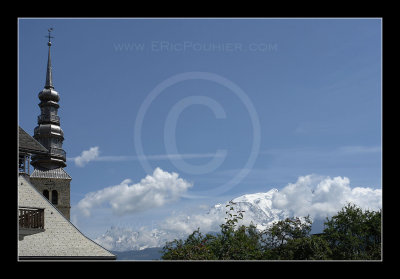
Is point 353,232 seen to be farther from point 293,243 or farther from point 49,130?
point 49,130

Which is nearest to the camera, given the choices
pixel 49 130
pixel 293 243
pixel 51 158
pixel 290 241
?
pixel 293 243

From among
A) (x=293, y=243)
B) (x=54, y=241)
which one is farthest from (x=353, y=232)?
(x=54, y=241)

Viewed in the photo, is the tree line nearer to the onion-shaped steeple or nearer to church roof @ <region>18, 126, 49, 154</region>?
church roof @ <region>18, 126, 49, 154</region>

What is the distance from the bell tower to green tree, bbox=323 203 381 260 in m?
38.7

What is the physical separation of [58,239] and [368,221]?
26169 mm

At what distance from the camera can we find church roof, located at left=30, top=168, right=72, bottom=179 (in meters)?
69.5

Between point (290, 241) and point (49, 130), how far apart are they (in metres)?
41.0

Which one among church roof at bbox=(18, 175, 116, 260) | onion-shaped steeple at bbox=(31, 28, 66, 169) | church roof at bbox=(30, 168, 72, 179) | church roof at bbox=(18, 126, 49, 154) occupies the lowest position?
church roof at bbox=(18, 175, 116, 260)

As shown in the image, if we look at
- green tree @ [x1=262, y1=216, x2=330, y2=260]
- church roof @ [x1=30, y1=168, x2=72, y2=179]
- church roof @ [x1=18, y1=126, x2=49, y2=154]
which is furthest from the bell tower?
church roof @ [x1=18, y1=126, x2=49, y2=154]

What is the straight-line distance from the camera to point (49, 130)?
68.8 m

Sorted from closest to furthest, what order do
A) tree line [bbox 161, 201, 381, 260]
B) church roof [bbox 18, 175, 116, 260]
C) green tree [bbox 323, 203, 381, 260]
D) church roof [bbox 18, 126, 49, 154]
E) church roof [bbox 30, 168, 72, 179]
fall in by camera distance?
church roof [bbox 18, 175, 116, 260] → church roof [bbox 18, 126, 49, 154] → tree line [bbox 161, 201, 381, 260] → green tree [bbox 323, 203, 381, 260] → church roof [bbox 30, 168, 72, 179]
